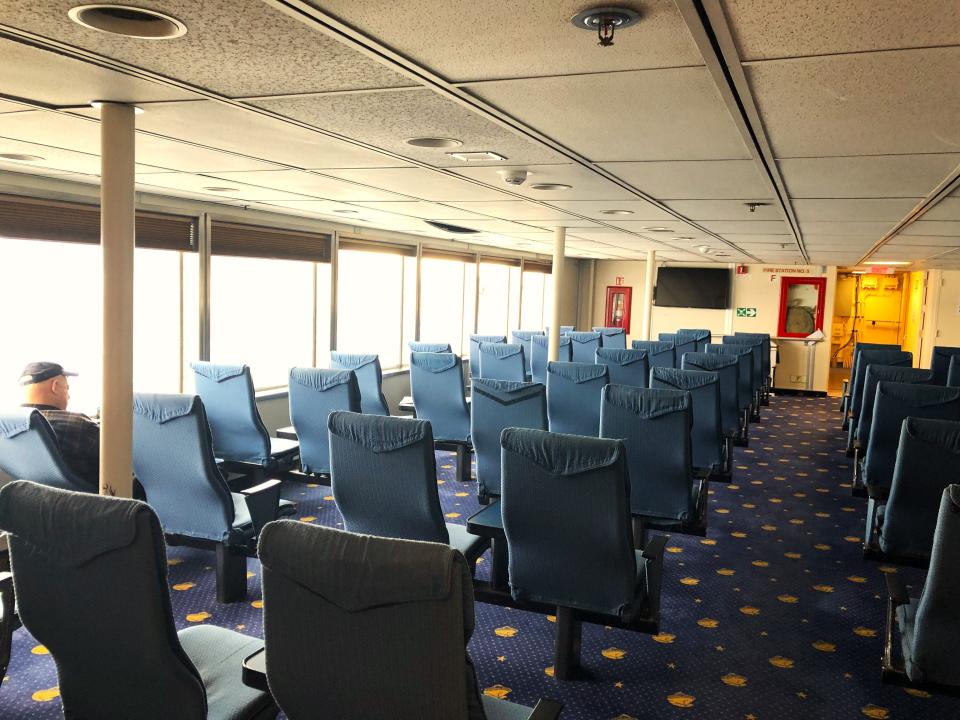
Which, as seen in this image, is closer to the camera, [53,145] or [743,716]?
[743,716]

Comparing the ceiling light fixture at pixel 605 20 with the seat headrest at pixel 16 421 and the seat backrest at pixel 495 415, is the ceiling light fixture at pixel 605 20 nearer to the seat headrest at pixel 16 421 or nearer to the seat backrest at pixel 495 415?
the seat headrest at pixel 16 421

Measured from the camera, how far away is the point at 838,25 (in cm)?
159

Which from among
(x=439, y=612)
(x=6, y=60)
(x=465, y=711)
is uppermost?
(x=6, y=60)

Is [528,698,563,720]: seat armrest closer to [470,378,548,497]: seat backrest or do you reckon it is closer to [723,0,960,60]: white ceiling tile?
[723,0,960,60]: white ceiling tile

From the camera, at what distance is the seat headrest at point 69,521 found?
1.68m

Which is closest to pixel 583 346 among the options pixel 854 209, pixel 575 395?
pixel 575 395

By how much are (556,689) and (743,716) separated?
2.30ft

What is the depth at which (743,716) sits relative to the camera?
2861 mm

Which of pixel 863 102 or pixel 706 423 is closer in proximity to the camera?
pixel 863 102

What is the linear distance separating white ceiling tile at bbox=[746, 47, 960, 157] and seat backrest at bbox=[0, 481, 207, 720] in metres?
1.88

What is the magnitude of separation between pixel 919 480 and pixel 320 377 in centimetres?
329

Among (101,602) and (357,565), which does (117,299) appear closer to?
(101,602)

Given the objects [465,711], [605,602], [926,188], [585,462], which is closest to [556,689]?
[605,602]

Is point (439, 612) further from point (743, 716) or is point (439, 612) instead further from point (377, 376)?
point (377, 376)
